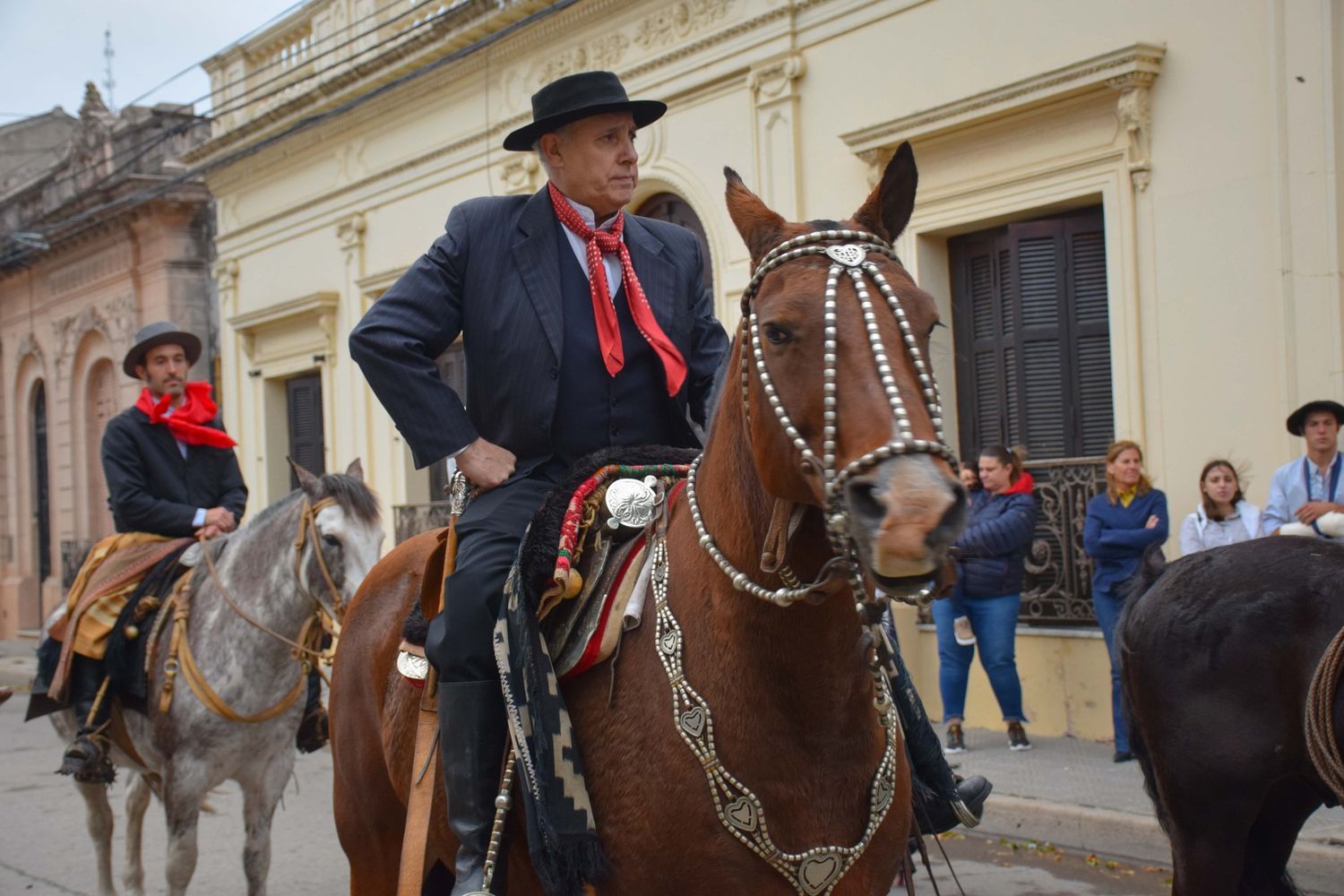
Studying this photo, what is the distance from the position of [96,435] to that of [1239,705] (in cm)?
2164

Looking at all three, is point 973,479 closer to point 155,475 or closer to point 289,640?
point 289,640

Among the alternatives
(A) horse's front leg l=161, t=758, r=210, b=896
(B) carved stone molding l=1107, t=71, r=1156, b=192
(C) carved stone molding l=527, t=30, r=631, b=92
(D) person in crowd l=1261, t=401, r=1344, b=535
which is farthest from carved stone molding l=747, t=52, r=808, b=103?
(A) horse's front leg l=161, t=758, r=210, b=896

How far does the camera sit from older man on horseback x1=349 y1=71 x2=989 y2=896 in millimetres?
3111

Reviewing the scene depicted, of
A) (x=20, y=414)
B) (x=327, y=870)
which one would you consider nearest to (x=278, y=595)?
(x=327, y=870)

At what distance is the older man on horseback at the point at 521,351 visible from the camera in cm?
311

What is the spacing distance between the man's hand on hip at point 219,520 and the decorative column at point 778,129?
554 centimetres

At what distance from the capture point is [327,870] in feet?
23.9

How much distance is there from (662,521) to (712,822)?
0.71 m

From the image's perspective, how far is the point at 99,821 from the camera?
6734mm

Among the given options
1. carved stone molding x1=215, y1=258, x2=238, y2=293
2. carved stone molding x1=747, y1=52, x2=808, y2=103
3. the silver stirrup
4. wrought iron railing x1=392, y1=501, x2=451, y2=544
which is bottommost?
the silver stirrup

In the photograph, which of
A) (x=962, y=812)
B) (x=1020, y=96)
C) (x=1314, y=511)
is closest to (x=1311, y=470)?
(x=1314, y=511)

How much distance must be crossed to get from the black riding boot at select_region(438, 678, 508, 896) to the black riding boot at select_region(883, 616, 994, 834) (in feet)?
2.96

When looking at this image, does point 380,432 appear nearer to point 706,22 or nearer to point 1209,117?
point 706,22

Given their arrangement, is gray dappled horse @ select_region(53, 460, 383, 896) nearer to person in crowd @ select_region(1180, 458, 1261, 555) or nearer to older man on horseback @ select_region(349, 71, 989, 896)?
older man on horseback @ select_region(349, 71, 989, 896)
